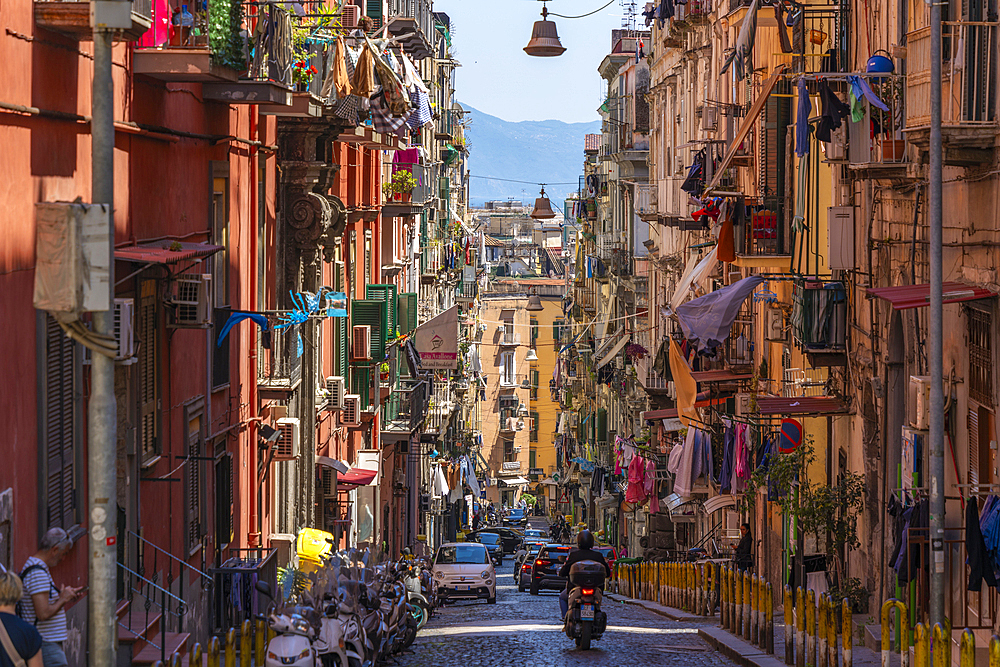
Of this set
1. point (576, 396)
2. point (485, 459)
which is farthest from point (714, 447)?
point (485, 459)

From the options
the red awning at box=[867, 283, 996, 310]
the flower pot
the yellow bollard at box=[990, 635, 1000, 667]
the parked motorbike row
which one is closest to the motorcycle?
the parked motorbike row

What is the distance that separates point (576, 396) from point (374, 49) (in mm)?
56879

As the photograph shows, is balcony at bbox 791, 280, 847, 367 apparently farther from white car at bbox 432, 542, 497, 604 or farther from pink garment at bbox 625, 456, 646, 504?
pink garment at bbox 625, 456, 646, 504

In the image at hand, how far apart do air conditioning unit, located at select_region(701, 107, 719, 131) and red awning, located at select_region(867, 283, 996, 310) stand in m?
19.0

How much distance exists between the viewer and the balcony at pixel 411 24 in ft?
115

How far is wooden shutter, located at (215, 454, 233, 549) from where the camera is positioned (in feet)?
57.3

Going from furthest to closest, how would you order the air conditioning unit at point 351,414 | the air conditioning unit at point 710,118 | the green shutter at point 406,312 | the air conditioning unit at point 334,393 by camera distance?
the green shutter at point 406,312 → the air conditioning unit at point 710,118 → the air conditioning unit at point 351,414 → the air conditioning unit at point 334,393

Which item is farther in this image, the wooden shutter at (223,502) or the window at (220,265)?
the wooden shutter at (223,502)

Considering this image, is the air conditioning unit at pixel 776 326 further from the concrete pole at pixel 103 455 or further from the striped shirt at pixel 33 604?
the concrete pole at pixel 103 455

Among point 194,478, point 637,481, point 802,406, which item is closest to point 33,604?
point 194,478

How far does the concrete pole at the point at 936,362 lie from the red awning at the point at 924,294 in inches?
37.5

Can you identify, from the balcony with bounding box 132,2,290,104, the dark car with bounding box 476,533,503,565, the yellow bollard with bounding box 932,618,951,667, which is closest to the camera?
the yellow bollard with bounding box 932,618,951,667

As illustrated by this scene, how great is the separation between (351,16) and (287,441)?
10.4m

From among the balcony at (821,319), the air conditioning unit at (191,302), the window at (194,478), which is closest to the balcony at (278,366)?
the window at (194,478)
